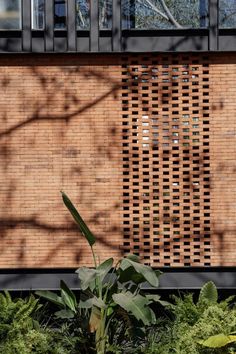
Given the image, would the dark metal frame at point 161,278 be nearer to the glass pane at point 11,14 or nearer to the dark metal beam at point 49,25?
the dark metal beam at point 49,25

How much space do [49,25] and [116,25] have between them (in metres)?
1.23

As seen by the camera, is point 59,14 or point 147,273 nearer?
point 147,273

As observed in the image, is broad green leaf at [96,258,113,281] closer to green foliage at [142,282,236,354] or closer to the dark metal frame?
green foliage at [142,282,236,354]

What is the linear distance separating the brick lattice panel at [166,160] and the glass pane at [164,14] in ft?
1.95

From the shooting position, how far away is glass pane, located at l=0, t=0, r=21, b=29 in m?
10.9

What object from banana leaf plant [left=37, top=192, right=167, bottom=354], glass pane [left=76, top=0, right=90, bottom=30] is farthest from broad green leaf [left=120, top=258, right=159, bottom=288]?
glass pane [left=76, top=0, right=90, bottom=30]

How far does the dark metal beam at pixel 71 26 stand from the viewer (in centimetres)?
1082

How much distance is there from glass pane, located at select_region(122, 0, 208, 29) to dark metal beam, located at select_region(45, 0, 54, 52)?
1.31 metres

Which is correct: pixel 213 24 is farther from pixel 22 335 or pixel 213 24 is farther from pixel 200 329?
pixel 22 335

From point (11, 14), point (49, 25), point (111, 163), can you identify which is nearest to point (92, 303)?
point (111, 163)

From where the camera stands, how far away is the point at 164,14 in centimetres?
1066

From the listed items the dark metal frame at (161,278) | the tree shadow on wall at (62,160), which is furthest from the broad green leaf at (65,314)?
the tree shadow on wall at (62,160)

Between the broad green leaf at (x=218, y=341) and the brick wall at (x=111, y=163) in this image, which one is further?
the brick wall at (x=111, y=163)

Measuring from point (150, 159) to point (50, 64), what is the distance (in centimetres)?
253
